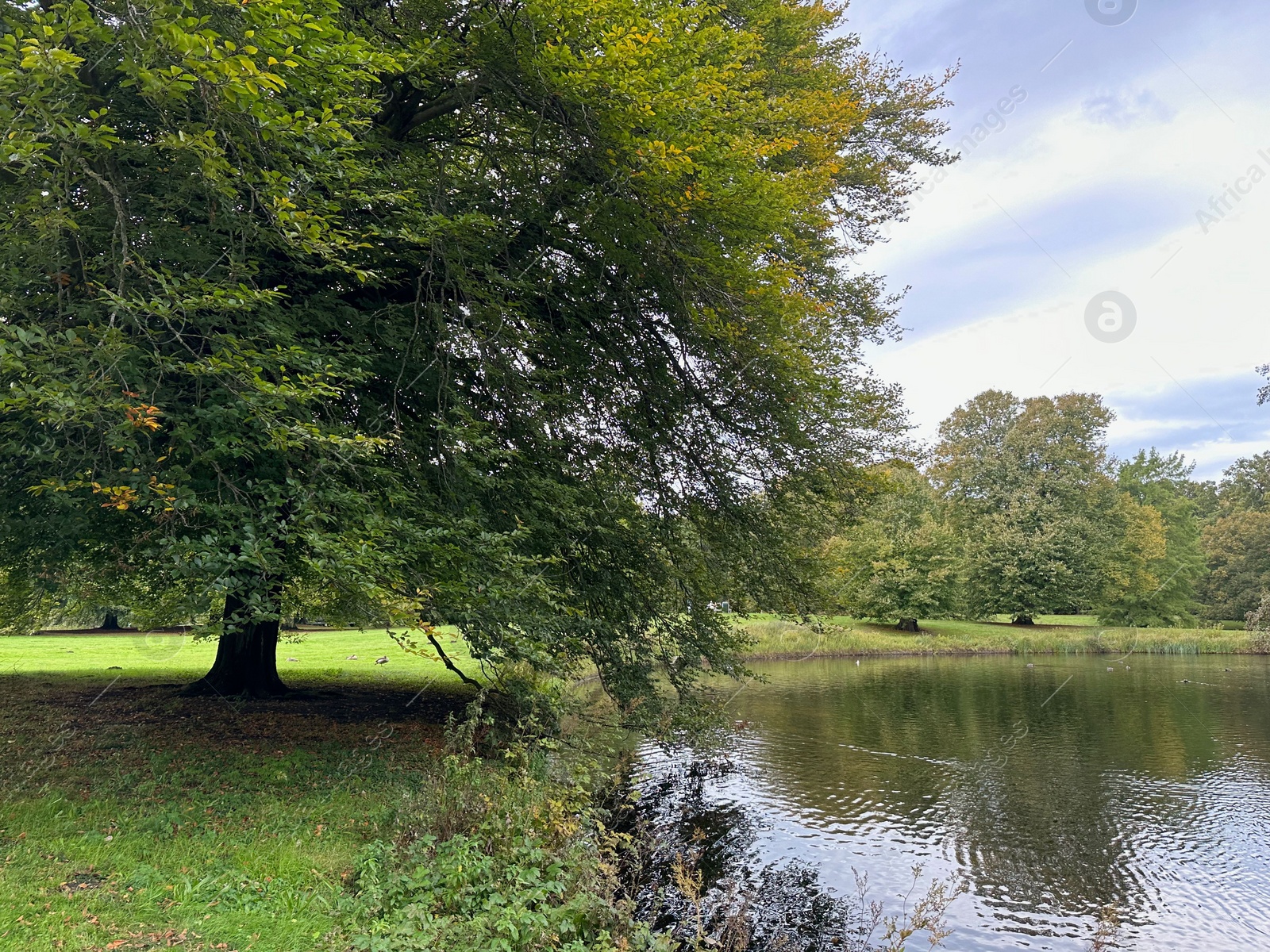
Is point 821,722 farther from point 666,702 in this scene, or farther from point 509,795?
point 509,795

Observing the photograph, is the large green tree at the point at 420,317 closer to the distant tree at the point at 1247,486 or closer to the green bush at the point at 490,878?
the green bush at the point at 490,878

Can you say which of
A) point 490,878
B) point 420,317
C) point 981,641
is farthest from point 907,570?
point 490,878

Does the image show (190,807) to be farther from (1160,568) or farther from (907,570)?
(1160,568)

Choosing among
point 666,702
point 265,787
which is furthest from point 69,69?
point 666,702

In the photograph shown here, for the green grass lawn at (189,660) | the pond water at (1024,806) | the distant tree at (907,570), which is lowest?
the pond water at (1024,806)

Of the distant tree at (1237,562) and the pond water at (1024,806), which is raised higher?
the distant tree at (1237,562)

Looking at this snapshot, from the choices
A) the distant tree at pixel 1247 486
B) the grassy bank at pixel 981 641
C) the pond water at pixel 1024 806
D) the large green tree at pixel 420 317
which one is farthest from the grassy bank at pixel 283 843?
the distant tree at pixel 1247 486

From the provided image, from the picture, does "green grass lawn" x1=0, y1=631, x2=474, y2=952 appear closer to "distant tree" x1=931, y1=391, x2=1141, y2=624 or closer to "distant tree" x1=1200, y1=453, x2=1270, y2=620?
"distant tree" x1=931, y1=391, x2=1141, y2=624

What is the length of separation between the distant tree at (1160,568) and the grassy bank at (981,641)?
235 inches

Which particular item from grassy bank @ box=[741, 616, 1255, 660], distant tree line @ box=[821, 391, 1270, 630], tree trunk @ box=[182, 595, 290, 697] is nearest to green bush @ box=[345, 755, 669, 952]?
tree trunk @ box=[182, 595, 290, 697]

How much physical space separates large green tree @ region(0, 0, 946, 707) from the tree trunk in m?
0.08

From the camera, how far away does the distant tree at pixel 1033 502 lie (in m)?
47.6

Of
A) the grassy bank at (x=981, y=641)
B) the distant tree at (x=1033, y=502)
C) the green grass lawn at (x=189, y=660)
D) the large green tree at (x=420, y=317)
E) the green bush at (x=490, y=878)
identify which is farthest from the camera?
the distant tree at (x=1033, y=502)

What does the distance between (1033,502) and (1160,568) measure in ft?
33.9
